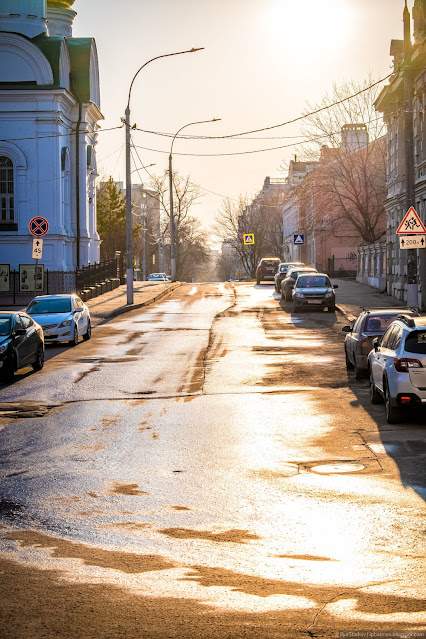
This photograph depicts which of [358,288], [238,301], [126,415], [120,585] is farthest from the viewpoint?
[358,288]

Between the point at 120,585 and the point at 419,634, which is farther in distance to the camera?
the point at 120,585

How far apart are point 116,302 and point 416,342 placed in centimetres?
3155

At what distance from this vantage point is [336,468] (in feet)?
35.9

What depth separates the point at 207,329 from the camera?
3177 centimetres

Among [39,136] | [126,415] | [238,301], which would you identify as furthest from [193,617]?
[39,136]

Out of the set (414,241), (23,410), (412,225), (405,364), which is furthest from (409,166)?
(23,410)

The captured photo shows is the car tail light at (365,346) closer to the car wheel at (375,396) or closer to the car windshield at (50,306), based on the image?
the car wheel at (375,396)

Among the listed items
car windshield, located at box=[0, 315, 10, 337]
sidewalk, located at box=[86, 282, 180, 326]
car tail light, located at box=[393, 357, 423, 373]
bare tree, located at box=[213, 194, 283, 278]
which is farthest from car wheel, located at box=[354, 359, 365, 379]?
bare tree, located at box=[213, 194, 283, 278]

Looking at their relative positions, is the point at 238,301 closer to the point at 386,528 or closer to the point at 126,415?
the point at 126,415

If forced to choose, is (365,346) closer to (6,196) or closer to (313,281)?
(313,281)

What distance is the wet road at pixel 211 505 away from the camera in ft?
19.9

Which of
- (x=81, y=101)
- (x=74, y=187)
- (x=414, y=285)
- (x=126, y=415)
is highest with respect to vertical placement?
(x=81, y=101)

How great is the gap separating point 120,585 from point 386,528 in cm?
255

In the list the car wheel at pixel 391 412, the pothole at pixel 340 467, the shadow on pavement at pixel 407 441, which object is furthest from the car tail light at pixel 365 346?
the pothole at pixel 340 467
